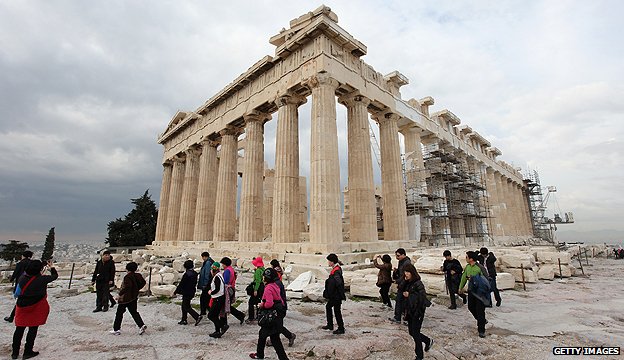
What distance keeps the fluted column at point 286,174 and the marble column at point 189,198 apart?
1333cm

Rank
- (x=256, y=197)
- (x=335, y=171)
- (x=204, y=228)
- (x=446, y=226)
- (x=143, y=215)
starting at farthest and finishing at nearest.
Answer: (x=143, y=215)
(x=204, y=228)
(x=446, y=226)
(x=256, y=197)
(x=335, y=171)

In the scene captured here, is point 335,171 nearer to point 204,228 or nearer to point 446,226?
point 446,226

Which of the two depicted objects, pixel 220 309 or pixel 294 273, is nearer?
pixel 220 309

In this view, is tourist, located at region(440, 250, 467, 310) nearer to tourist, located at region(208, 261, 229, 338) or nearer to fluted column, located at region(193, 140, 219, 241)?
tourist, located at region(208, 261, 229, 338)

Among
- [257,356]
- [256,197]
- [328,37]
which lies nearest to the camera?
[257,356]

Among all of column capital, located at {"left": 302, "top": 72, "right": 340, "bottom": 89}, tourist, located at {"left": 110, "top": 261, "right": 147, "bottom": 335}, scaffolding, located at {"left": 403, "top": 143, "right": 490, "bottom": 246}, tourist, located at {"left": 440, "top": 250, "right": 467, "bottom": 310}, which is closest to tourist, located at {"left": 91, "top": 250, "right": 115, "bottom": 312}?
tourist, located at {"left": 110, "top": 261, "right": 147, "bottom": 335}

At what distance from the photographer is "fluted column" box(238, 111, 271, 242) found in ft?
60.0

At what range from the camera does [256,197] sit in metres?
18.9

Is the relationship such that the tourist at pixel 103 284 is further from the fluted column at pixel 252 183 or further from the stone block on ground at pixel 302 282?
the fluted column at pixel 252 183

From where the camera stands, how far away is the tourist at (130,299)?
19.0 feet

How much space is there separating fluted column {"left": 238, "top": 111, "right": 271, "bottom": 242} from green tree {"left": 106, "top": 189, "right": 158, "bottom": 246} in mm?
24282

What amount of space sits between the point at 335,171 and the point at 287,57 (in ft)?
26.4

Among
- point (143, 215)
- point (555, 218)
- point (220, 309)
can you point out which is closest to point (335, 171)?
point (220, 309)

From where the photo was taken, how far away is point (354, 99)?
16.9 meters
